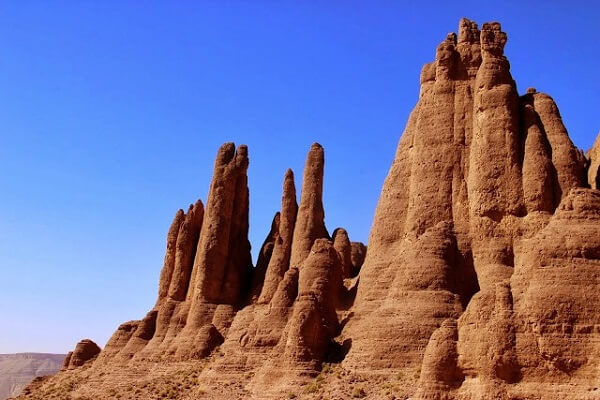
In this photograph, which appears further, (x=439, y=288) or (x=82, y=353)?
(x=82, y=353)

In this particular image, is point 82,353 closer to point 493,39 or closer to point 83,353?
point 83,353

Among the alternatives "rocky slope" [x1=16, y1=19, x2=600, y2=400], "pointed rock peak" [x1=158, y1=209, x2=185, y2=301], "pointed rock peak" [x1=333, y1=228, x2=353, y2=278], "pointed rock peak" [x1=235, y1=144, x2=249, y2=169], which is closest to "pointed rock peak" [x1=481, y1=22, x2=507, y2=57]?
"rocky slope" [x1=16, y1=19, x2=600, y2=400]

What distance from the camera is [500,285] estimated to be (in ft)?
135

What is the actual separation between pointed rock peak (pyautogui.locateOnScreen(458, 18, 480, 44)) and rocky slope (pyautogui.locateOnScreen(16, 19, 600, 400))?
9.6 inches

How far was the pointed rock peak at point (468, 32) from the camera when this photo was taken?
6347cm

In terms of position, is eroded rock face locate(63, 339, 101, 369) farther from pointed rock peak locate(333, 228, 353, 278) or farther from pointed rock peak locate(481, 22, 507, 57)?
pointed rock peak locate(481, 22, 507, 57)

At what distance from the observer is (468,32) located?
2507 inches

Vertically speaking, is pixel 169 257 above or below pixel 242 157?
below

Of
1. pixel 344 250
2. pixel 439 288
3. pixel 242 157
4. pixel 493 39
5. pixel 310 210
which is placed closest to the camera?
pixel 439 288

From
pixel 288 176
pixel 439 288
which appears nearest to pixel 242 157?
pixel 288 176

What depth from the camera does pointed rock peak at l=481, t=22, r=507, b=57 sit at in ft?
200

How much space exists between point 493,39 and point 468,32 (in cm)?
271

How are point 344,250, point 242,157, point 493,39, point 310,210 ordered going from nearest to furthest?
point 493,39 → point 310,210 → point 344,250 → point 242,157

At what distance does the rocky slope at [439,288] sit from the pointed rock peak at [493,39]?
0.10m
